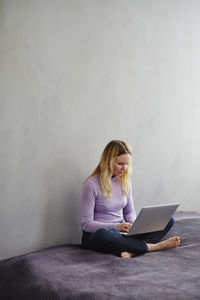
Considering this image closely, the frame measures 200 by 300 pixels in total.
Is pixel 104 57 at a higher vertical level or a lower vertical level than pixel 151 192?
higher

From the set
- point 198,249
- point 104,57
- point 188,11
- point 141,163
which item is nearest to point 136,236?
point 198,249

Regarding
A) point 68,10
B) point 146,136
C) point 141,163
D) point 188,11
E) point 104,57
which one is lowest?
point 141,163

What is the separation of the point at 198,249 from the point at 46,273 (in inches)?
33.1

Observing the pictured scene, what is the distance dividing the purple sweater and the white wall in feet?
0.62

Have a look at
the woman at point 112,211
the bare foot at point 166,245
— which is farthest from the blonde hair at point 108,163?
the bare foot at point 166,245

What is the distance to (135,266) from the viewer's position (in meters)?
2.05

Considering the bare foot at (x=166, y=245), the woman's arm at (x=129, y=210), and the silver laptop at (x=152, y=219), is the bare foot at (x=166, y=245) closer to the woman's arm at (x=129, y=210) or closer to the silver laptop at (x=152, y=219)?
the silver laptop at (x=152, y=219)

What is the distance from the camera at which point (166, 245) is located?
2373 millimetres

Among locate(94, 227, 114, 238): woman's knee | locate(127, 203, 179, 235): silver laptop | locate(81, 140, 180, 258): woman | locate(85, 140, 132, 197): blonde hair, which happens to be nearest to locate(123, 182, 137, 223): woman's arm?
locate(81, 140, 180, 258): woman

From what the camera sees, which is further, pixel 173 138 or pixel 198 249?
pixel 173 138

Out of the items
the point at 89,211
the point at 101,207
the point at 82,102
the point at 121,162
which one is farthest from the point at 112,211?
→ the point at 82,102

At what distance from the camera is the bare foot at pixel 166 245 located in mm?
2352

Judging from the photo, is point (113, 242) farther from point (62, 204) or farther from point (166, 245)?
point (62, 204)

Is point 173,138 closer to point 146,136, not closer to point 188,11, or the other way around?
point 146,136
